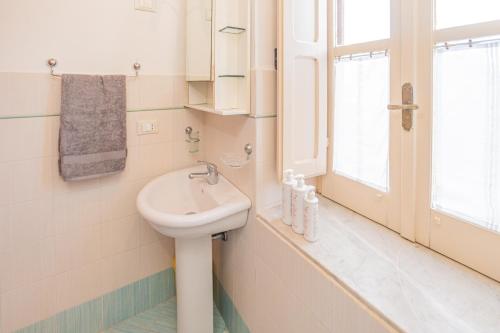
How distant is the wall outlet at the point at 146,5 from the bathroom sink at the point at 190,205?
89 centimetres

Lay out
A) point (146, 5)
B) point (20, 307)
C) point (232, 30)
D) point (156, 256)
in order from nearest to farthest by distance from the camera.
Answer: point (232, 30) < point (20, 307) < point (146, 5) < point (156, 256)

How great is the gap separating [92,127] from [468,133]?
153 cm

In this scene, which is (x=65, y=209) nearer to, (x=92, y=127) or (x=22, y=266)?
(x=22, y=266)

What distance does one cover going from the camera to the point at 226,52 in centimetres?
137

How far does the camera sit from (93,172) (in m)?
1.49

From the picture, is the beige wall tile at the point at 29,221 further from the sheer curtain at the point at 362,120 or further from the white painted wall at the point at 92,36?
the sheer curtain at the point at 362,120

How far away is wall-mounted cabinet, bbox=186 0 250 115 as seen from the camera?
130cm

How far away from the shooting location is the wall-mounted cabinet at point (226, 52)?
1298mm

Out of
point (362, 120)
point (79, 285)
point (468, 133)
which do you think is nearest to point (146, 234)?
point (79, 285)

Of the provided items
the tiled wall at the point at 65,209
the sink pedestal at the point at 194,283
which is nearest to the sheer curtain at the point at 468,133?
the sink pedestal at the point at 194,283

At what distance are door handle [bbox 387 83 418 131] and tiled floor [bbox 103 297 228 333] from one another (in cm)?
147

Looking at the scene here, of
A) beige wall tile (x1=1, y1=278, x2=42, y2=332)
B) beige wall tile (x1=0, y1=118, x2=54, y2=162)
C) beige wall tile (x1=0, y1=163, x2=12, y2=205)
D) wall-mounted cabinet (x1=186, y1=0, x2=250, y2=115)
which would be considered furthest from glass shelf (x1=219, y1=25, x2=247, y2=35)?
beige wall tile (x1=1, y1=278, x2=42, y2=332)

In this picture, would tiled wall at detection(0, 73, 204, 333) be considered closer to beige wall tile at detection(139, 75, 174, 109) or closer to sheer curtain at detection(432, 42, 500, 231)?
beige wall tile at detection(139, 75, 174, 109)

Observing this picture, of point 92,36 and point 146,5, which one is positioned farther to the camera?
point 146,5
